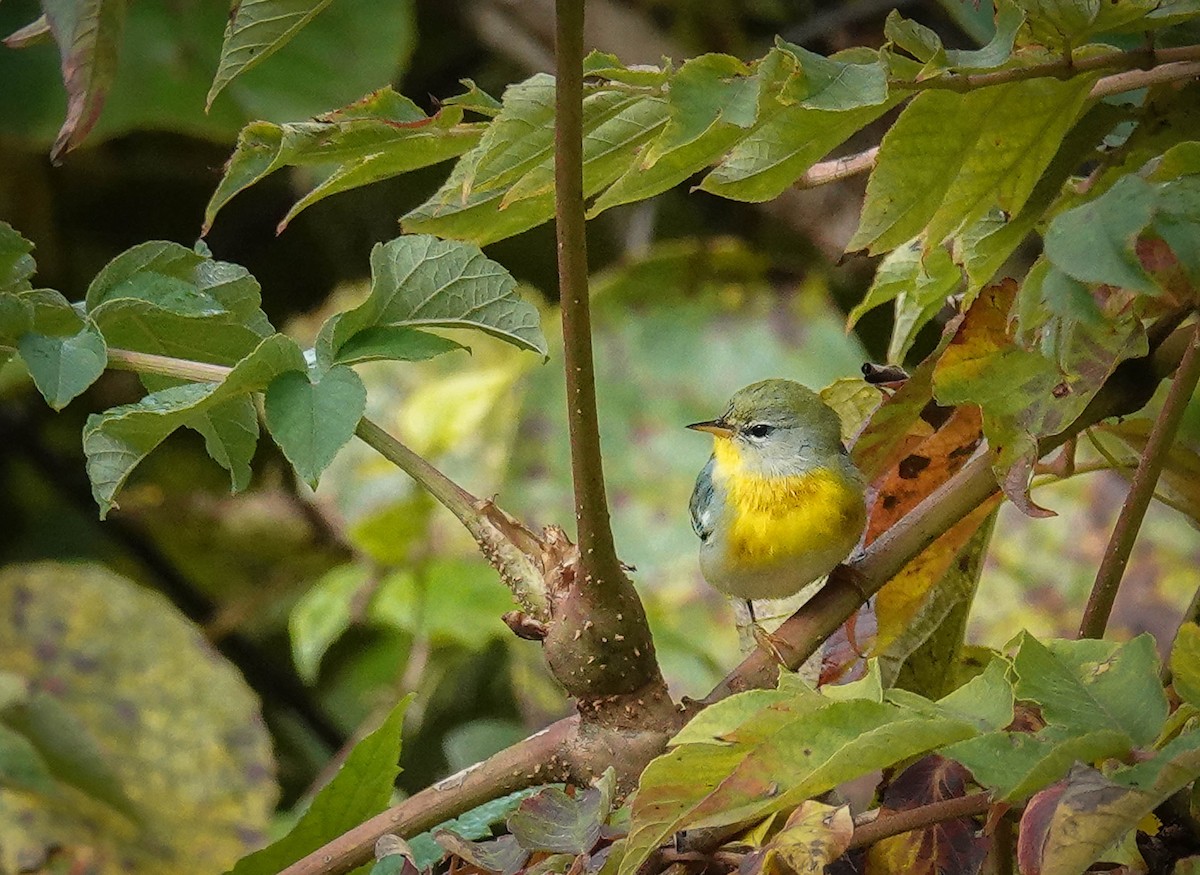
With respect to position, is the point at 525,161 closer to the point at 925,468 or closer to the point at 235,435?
the point at 235,435

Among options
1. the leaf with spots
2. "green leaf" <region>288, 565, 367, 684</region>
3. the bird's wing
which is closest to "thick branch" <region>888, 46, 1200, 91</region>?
the bird's wing

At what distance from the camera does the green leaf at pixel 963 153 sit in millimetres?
483

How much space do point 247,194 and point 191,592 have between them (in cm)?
61

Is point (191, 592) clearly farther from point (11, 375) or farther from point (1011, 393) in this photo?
point (1011, 393)

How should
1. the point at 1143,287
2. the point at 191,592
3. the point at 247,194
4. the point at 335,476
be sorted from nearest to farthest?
the point at 1143,287 → the point at 335,476 → the point at 191,592 → the point at 247,194

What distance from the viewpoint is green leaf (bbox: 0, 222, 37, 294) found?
0.47 metres

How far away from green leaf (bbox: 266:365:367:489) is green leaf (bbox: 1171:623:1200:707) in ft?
0.82

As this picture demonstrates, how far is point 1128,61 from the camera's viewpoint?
0.49 m

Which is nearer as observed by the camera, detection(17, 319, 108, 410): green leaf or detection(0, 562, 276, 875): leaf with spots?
detection(17, 319, 108, 410): green leaf

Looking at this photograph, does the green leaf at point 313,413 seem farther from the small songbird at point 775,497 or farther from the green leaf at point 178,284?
the small songbird at point 775,497

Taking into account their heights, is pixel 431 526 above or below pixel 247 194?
below

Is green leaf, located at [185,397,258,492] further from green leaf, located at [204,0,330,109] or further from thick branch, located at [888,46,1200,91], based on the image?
thick branch, located at [888,46,1200,91]

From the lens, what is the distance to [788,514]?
0.95 meters

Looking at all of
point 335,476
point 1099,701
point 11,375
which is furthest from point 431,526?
point 1099,701
